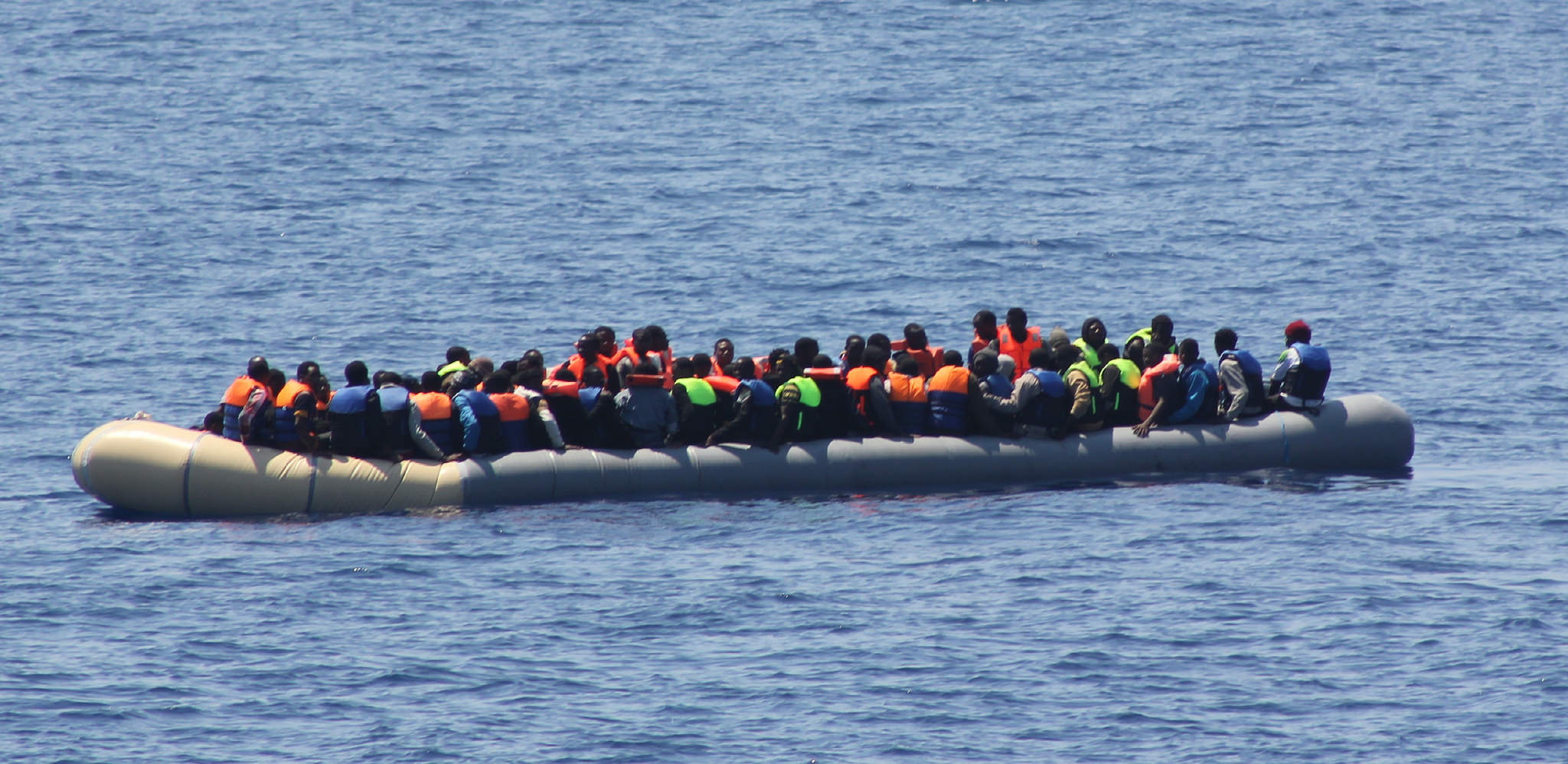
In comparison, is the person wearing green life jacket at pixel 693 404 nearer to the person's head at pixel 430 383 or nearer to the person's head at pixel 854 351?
the person's head at pixel 854 351

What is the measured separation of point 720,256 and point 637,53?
2275cm

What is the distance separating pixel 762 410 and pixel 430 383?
3289 mm

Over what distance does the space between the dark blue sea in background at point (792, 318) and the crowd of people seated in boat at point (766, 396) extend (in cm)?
80

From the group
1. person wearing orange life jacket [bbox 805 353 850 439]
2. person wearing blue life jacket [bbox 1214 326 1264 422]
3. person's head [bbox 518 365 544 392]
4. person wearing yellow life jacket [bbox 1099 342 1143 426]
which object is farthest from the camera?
person wearing blue life jacket [bbox 1214 326 1264 422]

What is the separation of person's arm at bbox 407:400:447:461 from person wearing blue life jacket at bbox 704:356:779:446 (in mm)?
2715

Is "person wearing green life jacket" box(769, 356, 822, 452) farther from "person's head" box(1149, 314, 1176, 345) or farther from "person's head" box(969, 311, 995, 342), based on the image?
"person's head" box(1149, 314, 1176, 345)

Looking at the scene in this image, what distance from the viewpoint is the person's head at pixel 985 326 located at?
2081 centimetres

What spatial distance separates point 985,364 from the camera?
20.0 metres

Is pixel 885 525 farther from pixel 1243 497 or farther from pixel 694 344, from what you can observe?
pixel 694 344

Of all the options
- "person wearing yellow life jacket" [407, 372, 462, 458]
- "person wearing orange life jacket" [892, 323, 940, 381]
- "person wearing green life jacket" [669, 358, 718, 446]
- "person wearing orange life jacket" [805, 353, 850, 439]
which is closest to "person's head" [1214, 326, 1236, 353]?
"person wearing orange life jacket" [892, 323, 940, 381]

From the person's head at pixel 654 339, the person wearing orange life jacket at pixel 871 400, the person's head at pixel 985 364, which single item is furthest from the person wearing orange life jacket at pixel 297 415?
the person's head at pixel 985 364

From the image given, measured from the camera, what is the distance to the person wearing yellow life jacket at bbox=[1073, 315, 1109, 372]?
2064 centimetres

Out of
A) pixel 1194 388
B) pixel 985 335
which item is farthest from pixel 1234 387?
pixel 985 335

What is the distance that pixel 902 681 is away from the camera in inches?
604
